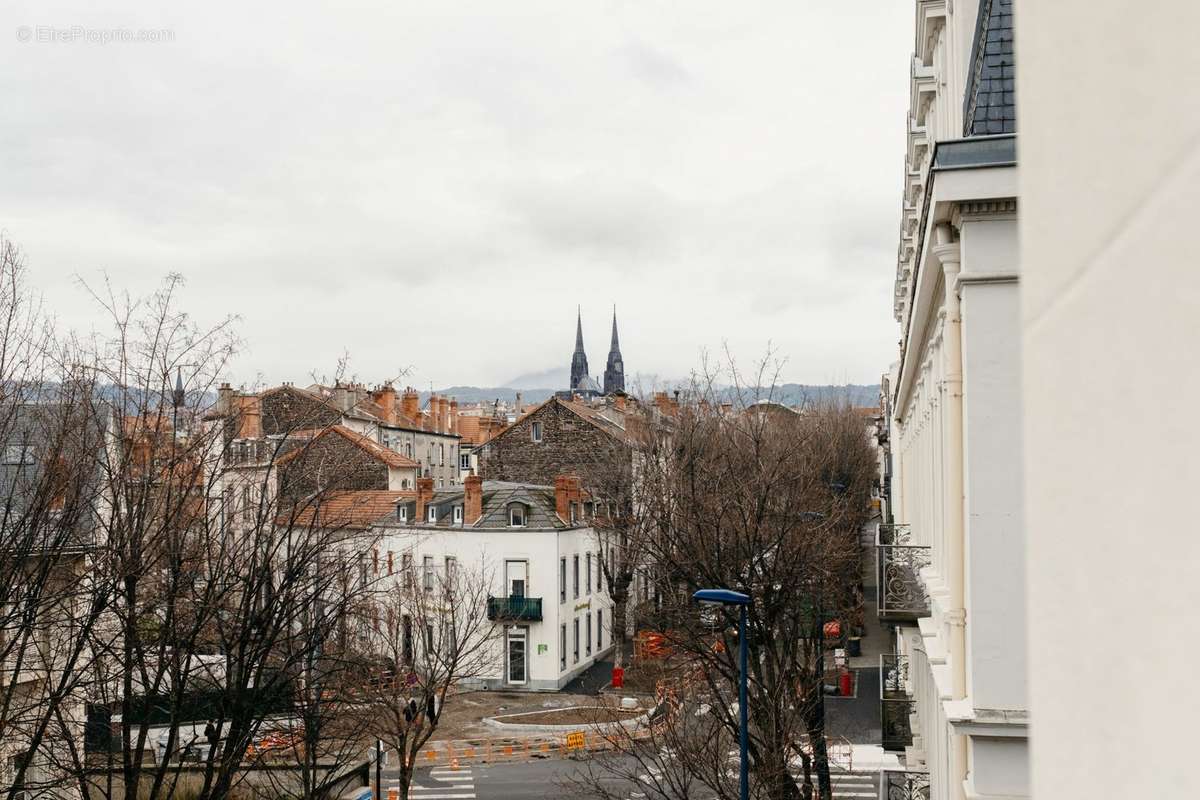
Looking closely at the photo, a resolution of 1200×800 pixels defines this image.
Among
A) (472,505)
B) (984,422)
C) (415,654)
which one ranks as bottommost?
(415,654)

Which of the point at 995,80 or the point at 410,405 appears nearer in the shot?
the point at 995,80

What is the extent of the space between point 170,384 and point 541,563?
31463 mm

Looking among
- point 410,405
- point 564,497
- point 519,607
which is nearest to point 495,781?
point 519,607

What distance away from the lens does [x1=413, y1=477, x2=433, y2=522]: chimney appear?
48.2 meters

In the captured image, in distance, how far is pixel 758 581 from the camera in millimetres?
22547

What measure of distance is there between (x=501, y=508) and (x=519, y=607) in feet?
13.9

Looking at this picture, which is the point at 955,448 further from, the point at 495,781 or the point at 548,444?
the point at 548,444

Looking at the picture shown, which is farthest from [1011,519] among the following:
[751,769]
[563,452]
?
[563,452]

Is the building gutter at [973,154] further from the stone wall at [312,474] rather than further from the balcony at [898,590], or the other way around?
the stone wall at [312,474]

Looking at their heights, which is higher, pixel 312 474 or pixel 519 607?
pixel 312 474

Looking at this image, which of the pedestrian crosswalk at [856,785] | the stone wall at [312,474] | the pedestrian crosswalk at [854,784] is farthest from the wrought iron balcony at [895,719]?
the stone wall at [312,474]

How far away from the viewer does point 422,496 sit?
48.8 meters

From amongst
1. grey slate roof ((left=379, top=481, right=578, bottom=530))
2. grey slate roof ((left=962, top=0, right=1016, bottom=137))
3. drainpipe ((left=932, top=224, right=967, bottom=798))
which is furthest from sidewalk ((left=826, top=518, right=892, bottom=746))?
grey slate roof ((left=962, top=0, right=1016, bottom=137))

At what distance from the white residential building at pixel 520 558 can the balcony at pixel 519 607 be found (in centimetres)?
4
